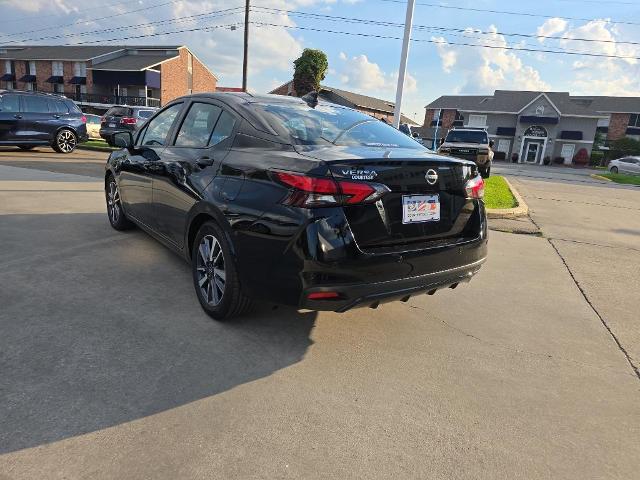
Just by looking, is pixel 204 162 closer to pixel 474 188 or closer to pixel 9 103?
pixel 474 188

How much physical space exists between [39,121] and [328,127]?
13087mm

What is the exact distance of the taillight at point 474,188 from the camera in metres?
3.31

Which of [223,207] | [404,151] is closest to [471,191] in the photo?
[404,151]

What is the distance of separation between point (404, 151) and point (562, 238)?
196 inches

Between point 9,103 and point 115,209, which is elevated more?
point 9,103

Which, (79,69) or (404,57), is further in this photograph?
(79,69)

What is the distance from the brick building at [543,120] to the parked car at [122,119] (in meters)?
37.3

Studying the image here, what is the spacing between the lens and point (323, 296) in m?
2.72

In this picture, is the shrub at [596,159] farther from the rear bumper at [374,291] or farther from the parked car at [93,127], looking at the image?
the rear bumper at [374,291]

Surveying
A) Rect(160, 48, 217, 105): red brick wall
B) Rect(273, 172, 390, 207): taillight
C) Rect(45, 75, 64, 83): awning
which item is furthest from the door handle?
Rect(45, 75, 64, 83): awning

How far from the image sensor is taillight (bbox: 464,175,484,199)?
3311mm

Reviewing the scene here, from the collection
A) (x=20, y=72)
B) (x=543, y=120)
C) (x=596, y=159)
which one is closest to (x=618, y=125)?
(x=596, y=159)

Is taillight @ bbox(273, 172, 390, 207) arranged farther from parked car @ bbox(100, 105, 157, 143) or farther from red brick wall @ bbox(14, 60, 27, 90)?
red brick wall @ bbox(14, 60, 27, 90)

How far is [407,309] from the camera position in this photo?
3.94 metres
